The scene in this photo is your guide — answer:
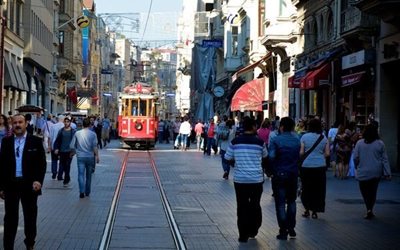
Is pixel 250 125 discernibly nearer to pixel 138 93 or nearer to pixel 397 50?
pixel 397 50

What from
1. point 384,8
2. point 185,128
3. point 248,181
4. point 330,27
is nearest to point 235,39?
point 185,128

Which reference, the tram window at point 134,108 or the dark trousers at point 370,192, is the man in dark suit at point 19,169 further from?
the tram window at point 134,108

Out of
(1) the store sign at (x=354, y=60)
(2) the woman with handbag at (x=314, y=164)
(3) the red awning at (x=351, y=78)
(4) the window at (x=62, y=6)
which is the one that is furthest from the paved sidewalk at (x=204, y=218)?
(4) the window at (x=62, y=6)

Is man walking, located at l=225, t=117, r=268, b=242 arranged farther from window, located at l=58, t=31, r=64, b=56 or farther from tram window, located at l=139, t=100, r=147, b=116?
window, located at l=58, t=31, r=64, b=56

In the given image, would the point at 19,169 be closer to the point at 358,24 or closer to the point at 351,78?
the point at 358,24

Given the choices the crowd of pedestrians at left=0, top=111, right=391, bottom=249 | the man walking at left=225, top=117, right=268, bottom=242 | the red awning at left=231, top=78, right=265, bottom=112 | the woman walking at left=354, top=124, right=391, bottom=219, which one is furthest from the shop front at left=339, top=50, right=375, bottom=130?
the man walking at left=225, top=117, right=268, bottom=242

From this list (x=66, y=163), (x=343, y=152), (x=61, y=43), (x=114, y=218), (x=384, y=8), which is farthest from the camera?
(x=61, y=43)

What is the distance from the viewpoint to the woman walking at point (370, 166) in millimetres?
15273

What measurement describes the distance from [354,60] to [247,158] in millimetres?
17050

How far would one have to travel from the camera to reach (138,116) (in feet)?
152

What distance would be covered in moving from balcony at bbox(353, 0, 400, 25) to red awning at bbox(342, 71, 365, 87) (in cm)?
404

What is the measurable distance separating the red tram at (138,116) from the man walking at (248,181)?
1322 inches

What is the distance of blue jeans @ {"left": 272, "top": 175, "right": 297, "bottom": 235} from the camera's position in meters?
12.7

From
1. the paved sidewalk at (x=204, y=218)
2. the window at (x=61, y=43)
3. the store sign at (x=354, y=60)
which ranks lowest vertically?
the paved sidewalk at (x=204, y=218)
